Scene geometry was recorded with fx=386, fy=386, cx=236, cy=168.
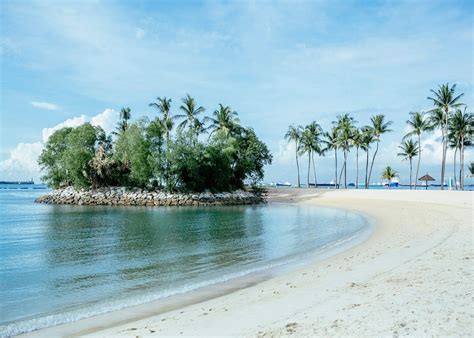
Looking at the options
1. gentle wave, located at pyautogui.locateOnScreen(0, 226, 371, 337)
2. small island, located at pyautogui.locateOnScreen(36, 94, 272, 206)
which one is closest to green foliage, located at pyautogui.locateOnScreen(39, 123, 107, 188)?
small island, located at pyautogui.locateOnScreen(36, 94, 272, 206)

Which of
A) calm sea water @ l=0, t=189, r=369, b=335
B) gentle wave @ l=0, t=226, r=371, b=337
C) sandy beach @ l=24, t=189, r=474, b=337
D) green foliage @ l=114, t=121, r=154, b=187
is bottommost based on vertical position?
calm sea water @ l=0, t=189, r=369, b=335

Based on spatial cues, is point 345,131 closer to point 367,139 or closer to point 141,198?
point 367,139

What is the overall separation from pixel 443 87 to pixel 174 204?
4586 centimetres

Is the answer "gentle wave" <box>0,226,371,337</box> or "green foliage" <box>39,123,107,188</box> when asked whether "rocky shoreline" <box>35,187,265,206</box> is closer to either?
"green foliage" <box>39,123,107,188</box>

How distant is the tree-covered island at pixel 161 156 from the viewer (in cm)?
6188

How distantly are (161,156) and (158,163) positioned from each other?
1442 mm

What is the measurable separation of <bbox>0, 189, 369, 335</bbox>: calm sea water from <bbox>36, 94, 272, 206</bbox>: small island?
109 ft

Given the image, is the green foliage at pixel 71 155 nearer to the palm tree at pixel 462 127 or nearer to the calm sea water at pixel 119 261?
the calm sea water at pixel 119 261

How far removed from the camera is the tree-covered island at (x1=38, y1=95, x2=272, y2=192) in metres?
61.9

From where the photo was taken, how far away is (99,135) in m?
71.1

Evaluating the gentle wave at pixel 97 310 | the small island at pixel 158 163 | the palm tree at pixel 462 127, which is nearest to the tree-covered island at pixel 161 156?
the small island at pixel 158 163

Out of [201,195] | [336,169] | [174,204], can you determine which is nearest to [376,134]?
[336,169]

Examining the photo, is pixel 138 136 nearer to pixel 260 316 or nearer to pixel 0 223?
pixel 0 223

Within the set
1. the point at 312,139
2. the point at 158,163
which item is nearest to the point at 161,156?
the point at 158,163
